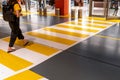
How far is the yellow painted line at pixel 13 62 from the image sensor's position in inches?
156

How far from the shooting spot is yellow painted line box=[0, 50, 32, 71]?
3957 millimetres

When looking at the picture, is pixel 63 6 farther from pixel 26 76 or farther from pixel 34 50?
A: pixel 26 76

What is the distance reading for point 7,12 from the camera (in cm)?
445

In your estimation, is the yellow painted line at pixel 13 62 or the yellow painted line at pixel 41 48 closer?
the yellow painted line at pixel 13 62

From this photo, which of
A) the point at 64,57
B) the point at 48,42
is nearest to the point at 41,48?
the point at 48,42

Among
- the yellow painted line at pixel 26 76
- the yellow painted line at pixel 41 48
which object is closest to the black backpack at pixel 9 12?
the yellow painted line at pixel 41 48

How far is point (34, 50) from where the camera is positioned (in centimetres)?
495

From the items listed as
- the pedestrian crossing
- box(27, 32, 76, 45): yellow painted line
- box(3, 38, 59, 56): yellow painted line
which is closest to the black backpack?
the pedestrian crossing

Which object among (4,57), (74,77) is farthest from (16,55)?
(74,77)

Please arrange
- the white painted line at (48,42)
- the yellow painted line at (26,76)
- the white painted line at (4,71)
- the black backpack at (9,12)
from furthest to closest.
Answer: the white painted line at (48,42)
the black backpack at (9,12)
the white painted line at (4,71)
the yellow painted line at (26,76)

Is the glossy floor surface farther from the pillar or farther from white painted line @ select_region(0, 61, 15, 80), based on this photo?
the pillar

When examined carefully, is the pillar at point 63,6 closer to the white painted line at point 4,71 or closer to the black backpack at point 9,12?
the black backpack at point 9,12

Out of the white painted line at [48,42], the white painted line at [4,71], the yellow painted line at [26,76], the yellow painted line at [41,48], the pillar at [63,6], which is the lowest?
the yellow painted line at [26,76]

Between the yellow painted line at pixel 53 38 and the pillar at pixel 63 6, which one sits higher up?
the pillar at pixel 63 6
